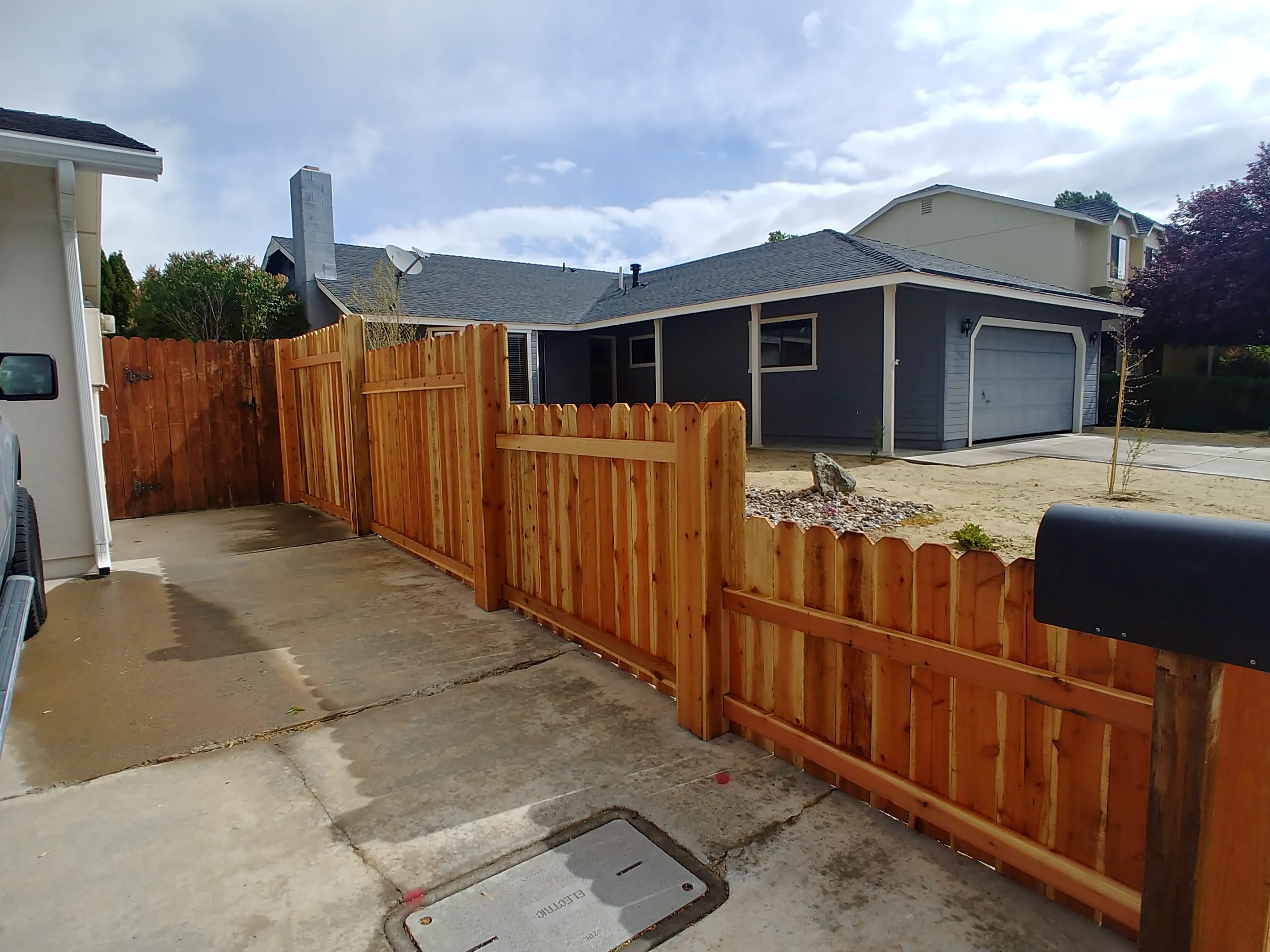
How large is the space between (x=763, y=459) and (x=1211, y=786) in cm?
1059

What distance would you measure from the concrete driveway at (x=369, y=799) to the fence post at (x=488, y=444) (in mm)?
384

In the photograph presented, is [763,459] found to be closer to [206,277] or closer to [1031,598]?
[1031,598]

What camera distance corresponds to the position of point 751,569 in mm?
2717

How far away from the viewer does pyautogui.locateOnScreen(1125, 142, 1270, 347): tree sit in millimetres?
18828

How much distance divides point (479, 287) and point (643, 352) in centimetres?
428

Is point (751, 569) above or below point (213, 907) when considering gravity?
above

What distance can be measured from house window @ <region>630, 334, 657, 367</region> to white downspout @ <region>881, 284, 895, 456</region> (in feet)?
20.5

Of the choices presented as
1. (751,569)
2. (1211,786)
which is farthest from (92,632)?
(1211,786)

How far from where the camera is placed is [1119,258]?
21.9 metres

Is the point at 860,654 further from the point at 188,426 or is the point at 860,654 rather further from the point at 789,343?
the point at 789,343

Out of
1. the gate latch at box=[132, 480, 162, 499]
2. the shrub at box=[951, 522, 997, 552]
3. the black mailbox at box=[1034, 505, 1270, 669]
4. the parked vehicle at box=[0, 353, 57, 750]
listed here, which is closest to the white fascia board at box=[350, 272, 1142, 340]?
the gate latch at box=[132, 480, 162, 499]

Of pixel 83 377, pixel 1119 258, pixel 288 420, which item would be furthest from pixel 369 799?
pixel 1119 258

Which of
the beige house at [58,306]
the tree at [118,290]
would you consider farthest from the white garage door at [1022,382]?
the tree at [118,290]

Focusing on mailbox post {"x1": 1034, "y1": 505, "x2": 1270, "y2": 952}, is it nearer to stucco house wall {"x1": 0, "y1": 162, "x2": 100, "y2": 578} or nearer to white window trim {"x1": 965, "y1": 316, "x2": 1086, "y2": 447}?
stucco house wall {"x1": 0, "y1": 162, "x2": 100, "y2": 578}
